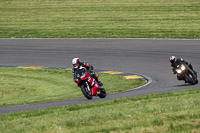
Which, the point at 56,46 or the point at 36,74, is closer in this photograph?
the point at 36,74

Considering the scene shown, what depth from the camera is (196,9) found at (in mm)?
43250

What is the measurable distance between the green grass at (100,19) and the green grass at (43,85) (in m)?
14.5

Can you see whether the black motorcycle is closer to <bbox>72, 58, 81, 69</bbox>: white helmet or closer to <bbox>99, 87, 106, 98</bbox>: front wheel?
<bbox>99, 87, 106, 98</bbox>: front wheel

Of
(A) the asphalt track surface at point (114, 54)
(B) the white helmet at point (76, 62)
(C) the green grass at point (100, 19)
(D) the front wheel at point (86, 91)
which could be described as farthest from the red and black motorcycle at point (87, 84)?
(C) the green grass at point (100, 19)

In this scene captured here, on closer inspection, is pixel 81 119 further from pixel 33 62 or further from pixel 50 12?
pixel 50 12

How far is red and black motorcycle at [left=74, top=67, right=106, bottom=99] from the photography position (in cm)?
1417

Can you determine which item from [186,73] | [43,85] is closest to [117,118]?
[186,73]

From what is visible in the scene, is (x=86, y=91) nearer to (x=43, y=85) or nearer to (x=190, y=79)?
(x=190, y=79)

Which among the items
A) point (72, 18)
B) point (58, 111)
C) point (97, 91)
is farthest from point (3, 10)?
point (58, 111)

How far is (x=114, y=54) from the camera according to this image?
27422mm

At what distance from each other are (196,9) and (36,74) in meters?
25.3

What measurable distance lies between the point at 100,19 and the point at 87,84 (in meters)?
28.6

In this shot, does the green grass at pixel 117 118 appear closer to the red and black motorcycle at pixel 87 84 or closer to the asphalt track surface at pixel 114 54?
the red and black motorcycle at pixel 87 84

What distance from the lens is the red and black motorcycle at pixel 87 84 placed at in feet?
46.5
